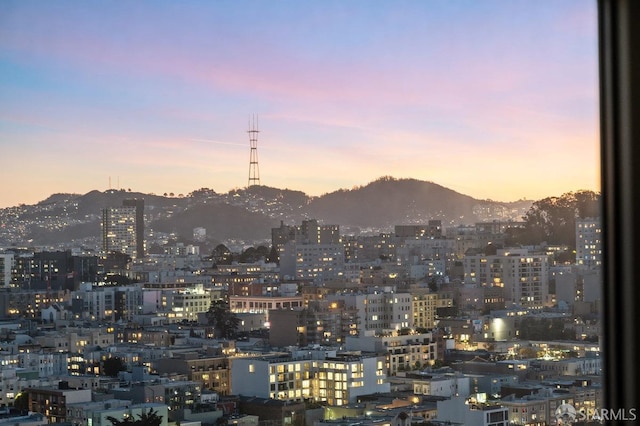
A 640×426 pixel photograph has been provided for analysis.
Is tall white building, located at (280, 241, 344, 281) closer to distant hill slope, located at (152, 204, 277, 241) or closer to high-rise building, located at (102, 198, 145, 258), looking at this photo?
distant hill slope, located at (152, 204, 277, 241)

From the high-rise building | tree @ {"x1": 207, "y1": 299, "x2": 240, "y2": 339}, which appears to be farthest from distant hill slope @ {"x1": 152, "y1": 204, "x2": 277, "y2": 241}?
tree @ {"x1": 207, "y1": 299, "x2": 240, "y2": 339}

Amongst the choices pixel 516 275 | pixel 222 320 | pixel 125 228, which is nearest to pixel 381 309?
pixel 222 320

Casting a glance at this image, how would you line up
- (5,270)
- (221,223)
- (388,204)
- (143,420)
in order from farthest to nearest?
(221,223)
(388,204)
(5,270)
(143,420)

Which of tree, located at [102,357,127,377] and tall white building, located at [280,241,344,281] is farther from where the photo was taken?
tall white building, located at [280,241,344,281]

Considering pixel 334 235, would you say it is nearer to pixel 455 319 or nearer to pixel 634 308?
pixel 455 319

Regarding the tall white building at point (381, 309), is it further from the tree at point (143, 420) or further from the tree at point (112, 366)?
the tree at point (143, 420)

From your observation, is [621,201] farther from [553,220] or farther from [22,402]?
[553,220]

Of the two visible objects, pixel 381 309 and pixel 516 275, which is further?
pixel 516 275
